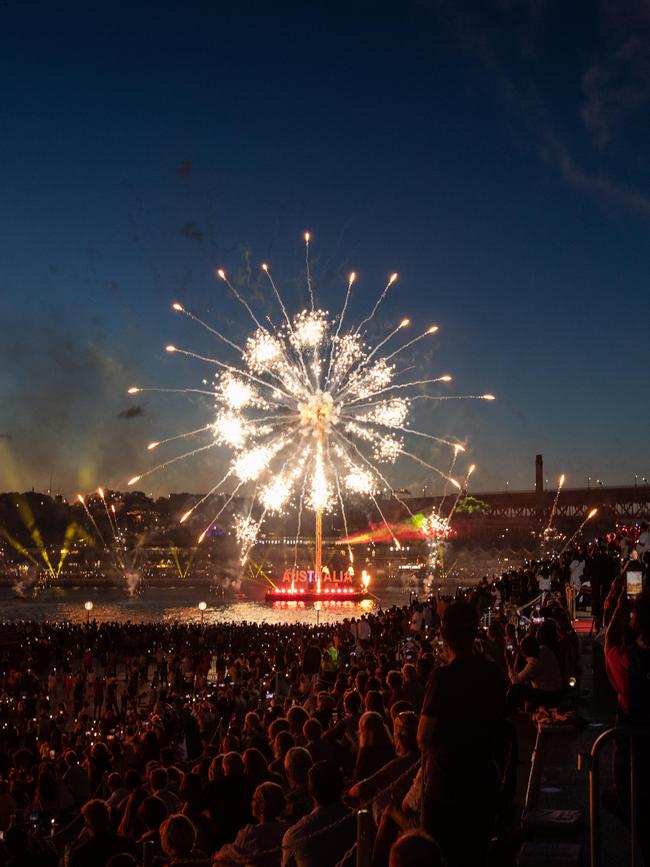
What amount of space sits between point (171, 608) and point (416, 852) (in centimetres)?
7312

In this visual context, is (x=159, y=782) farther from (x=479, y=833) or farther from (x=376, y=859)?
(x=479, y=833)

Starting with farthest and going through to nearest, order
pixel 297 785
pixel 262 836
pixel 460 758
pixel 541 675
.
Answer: pixel 541 675 → pixel 297 785 → pixel 262 836 → pixel 460 758

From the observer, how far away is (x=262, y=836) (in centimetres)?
521

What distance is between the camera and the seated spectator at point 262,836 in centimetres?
505

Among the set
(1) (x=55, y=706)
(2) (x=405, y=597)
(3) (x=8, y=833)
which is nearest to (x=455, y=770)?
(3) (x=8, y=833)

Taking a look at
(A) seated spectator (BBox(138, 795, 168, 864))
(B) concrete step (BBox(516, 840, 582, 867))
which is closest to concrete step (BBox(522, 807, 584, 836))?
(B) concrete step (BBox(516, 840, 582, 867))

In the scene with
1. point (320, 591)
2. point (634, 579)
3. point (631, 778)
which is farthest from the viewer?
point (320, 591)

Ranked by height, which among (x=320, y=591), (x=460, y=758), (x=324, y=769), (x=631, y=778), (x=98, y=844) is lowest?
(x=320, y=591)

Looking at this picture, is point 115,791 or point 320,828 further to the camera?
point 115,791

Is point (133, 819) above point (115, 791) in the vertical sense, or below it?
above

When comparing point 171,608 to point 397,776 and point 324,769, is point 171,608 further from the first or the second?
point 324,769

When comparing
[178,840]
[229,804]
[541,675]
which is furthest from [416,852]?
[541,675]

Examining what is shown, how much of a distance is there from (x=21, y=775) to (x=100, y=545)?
176 m

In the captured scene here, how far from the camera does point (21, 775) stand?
973 centimetres
